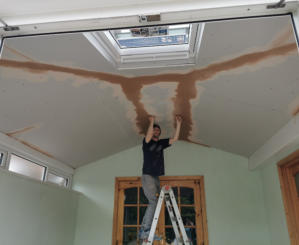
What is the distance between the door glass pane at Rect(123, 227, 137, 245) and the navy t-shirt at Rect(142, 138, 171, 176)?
1497 mm

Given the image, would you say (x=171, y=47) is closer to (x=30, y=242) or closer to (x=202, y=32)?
(x=202, y=32)

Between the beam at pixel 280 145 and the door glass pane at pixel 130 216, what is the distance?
7.12ft

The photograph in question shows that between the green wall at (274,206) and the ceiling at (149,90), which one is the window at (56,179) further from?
the green wall at (274,206)

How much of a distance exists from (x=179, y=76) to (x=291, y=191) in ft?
7.68

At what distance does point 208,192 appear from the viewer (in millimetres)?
4410

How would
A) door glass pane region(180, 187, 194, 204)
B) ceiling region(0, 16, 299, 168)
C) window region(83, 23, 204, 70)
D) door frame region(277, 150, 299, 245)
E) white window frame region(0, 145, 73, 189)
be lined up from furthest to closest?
door glass pane region(180, 187, 194, 204) < door frame region(277, 150, 299, 245) < white window frame region(0, 145, 73, 189) < window region(83, 23, 204, 70) < ceiling region(0, 16, 299, 168)

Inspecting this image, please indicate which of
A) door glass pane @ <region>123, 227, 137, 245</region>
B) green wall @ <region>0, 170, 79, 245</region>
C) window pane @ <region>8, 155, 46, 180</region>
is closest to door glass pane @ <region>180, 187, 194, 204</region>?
door glass pane @ <region>123, 227, 137, 245</region>

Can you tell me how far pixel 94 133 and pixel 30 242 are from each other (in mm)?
1592

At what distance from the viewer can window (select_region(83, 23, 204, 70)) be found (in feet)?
7.30

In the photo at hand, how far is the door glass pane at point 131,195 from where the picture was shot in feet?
14.8

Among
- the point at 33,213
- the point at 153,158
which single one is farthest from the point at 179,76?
the point at 33,213

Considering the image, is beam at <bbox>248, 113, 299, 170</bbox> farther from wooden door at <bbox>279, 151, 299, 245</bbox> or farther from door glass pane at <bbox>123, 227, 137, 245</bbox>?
door glass pane at <bbox>123, 227, 137, 245</bbox>

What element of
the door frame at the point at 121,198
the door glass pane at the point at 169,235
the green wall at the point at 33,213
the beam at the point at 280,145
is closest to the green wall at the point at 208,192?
the door frame at the point at 121,198

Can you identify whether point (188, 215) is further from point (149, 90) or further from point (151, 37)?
point (151, 37)
